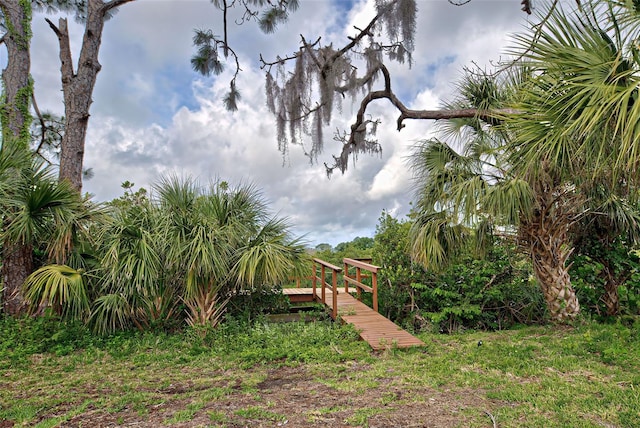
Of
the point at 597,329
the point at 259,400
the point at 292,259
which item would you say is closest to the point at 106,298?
the point at 292,259

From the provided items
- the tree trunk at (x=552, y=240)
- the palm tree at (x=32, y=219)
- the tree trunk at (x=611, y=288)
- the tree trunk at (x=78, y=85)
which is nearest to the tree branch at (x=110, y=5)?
the tree trunk at (x=78, y=85)

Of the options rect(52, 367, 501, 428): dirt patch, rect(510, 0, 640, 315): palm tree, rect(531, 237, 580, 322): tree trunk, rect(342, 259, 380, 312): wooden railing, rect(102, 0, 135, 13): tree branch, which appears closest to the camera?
rect(510, 0, 640, 315): palm tree

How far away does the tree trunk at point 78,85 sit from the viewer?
693cm

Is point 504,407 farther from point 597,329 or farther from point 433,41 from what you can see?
point 433,41

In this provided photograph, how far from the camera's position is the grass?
2.93m

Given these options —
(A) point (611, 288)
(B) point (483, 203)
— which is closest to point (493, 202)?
(B) point (483, 203)

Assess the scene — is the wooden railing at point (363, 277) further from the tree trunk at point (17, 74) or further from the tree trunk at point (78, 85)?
the tree trunk at point (17, 74)

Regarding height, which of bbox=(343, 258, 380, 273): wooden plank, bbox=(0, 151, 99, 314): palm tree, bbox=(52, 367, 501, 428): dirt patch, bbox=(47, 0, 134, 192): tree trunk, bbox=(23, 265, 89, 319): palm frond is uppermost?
bbox=(47, 0, 134, 192): tree trunk

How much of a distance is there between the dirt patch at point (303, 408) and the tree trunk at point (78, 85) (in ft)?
16.5

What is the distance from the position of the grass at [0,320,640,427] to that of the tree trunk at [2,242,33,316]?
38cm

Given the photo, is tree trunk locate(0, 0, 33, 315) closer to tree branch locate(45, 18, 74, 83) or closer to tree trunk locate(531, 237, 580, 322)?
tree branch locate(45, 18, 74, 83)

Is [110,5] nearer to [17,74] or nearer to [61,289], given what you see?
[17,74]

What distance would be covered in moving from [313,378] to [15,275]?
15.7 ft

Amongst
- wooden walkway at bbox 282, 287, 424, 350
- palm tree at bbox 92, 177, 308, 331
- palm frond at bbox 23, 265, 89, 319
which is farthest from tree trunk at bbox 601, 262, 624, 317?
palm frond at bbox 23, 265, 89, 319
